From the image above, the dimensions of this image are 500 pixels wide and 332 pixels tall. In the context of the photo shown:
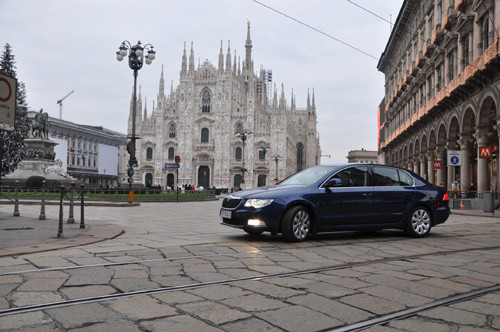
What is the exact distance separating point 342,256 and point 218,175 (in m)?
62.4

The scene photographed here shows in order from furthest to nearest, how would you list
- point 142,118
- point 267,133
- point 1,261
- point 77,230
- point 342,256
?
point 142,118, point 267,133, point 77,230, point 342,256, point 1,261

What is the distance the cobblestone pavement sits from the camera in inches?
132

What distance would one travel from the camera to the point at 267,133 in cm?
6806

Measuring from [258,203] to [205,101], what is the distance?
65248 mm

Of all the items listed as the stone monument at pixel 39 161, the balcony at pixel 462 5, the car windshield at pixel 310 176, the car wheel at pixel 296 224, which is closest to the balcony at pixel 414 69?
the balcony at pixel 462 5

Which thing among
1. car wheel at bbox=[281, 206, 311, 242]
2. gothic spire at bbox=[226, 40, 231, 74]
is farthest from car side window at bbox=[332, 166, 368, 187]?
gothic spire at bbox=[226, 40, 231, 74]

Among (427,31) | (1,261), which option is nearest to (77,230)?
(1,261)

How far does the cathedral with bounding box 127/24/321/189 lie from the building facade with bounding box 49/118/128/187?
1069cm

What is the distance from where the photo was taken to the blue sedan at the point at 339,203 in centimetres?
747

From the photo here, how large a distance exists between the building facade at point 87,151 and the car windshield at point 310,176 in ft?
219

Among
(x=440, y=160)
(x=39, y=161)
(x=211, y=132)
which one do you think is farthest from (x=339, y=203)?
(x=211, y=132)

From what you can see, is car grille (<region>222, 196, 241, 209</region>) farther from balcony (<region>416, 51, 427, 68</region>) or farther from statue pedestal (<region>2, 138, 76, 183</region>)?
balcony (<region>416, 51, 427, 68</region>)

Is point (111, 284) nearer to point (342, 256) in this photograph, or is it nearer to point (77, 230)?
point (342, 256)

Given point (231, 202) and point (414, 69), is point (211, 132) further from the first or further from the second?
point (231, 202)
